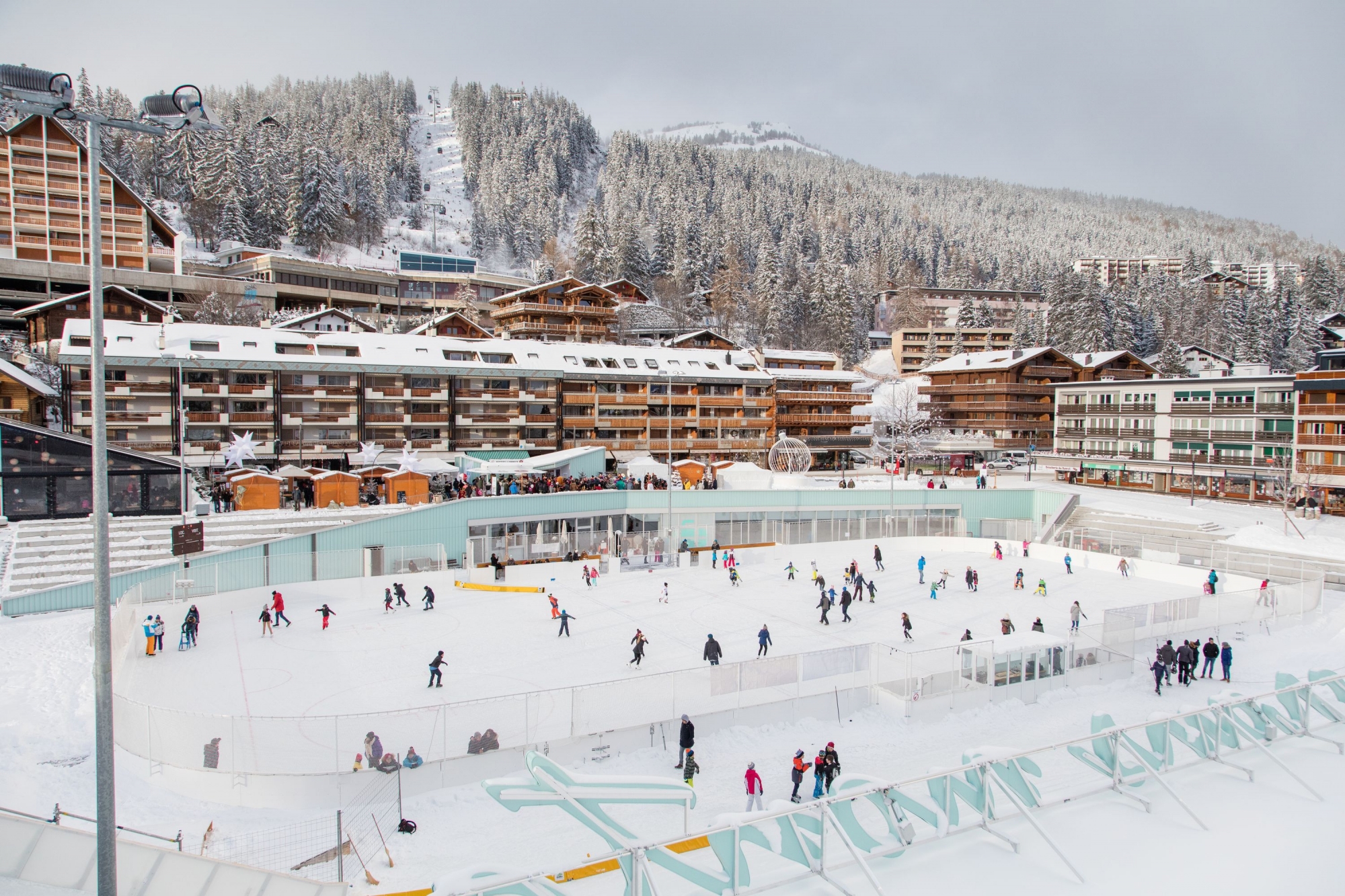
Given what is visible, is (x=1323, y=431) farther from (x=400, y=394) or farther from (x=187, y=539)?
(x=187, y=539)

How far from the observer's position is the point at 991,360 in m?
76.9

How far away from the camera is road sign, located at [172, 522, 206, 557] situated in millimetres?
22781

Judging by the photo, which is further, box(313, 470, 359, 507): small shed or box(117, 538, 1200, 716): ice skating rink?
box(313, 470, 359, 507): small shed

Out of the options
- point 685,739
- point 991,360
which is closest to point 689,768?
point 685,739

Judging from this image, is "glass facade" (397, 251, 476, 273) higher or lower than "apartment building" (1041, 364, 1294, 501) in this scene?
higher

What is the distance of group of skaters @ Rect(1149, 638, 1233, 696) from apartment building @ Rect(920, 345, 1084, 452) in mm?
52191

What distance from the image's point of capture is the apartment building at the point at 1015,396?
73.8 meters

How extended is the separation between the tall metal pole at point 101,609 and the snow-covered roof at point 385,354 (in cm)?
3196

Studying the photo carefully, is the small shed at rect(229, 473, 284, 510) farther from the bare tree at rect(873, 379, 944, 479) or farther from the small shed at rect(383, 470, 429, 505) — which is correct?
the bare tree at rect(873, 379, 944, 479)

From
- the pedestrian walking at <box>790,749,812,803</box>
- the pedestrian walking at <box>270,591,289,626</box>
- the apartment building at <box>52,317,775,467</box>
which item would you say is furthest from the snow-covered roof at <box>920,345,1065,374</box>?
the pedestrian walking at <box>790,749,812,803</box>

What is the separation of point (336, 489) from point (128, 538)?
7891mm

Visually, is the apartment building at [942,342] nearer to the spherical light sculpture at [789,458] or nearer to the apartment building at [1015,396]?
the apartment building at [1015,396]

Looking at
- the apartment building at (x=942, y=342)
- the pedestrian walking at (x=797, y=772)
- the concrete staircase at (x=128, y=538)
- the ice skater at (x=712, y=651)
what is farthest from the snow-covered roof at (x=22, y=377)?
the apartment building at (x=942, y=342)

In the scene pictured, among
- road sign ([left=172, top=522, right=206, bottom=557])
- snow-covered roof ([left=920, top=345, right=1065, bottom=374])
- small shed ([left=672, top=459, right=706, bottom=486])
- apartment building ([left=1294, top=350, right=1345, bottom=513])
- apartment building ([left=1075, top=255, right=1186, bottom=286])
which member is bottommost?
road sign ([left=172, top=522, right=206, bottom=557])
